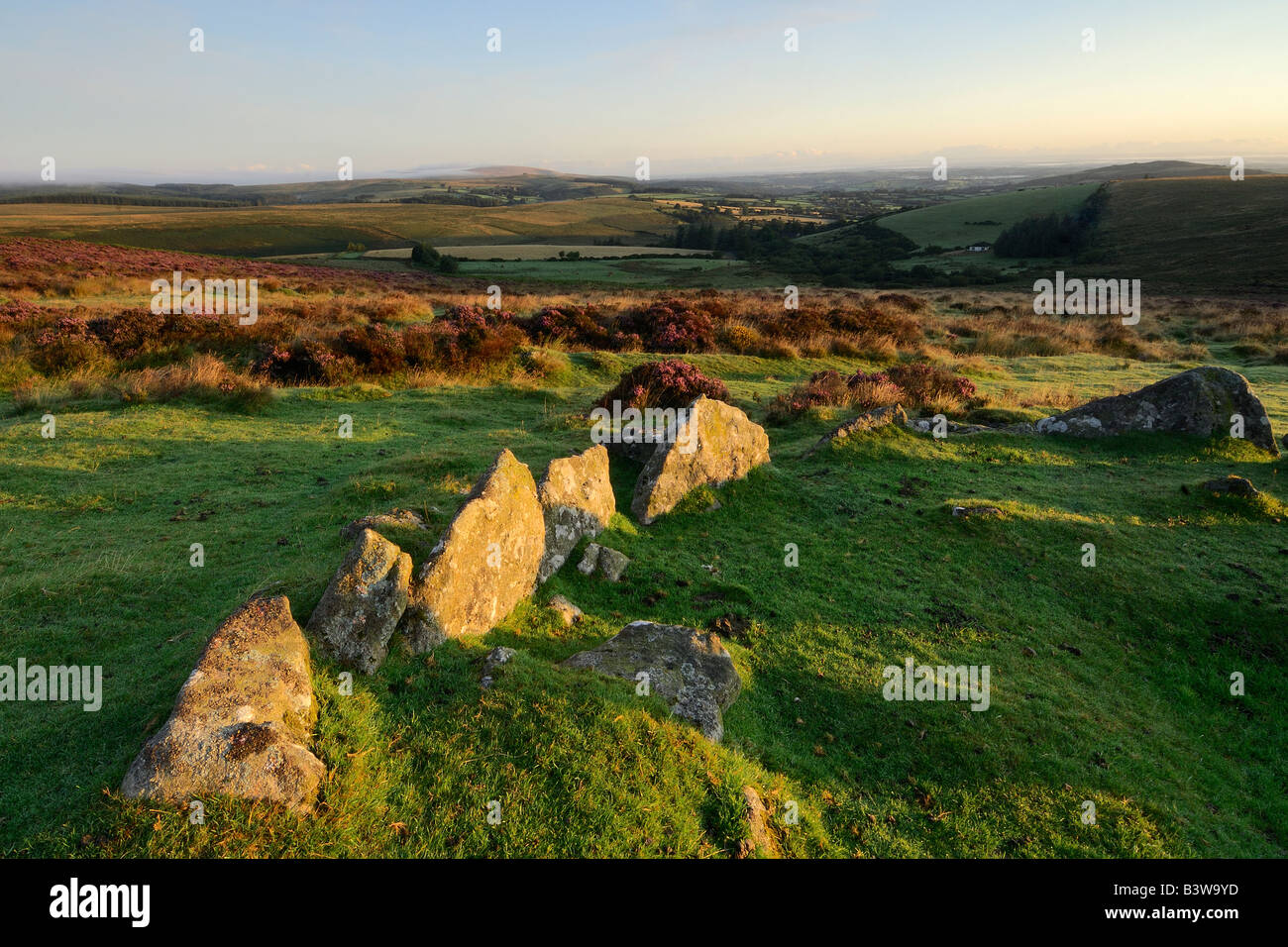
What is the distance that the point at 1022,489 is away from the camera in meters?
12.3

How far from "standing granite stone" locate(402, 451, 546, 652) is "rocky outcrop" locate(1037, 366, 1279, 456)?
13654mm

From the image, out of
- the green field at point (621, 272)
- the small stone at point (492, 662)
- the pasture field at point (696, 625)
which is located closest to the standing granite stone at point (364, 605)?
the pasture field at point (696, 625)

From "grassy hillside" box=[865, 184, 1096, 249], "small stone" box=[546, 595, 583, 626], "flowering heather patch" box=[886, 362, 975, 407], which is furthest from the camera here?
"grassy hillside" box=[865, 184, 1096, 249]

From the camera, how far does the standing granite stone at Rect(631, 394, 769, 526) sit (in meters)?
10.6

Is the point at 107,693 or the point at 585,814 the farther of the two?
the point at 107,693

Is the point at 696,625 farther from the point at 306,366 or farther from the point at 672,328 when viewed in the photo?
the point at 672,328

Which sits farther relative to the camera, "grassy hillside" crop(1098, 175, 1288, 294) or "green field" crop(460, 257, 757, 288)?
"green field" crop(460, 257, 757, 288)

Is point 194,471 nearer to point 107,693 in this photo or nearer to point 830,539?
point 107,693

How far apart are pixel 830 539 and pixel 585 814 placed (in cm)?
684

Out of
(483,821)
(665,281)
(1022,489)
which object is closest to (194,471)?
(483,821)

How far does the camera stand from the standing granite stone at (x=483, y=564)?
623 centimetres

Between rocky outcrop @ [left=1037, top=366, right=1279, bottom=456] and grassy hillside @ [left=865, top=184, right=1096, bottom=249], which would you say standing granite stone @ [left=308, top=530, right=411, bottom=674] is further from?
grassy hillside @ [left=865, top=184, right=1096, bottom=249]

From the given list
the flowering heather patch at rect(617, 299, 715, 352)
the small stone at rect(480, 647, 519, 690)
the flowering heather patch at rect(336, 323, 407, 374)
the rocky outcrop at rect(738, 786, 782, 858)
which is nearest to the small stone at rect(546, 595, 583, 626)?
the small stone at rect(480, 647, 519, 690)

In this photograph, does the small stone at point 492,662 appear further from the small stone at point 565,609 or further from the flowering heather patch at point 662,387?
the flowering heather patch at point 662,387
